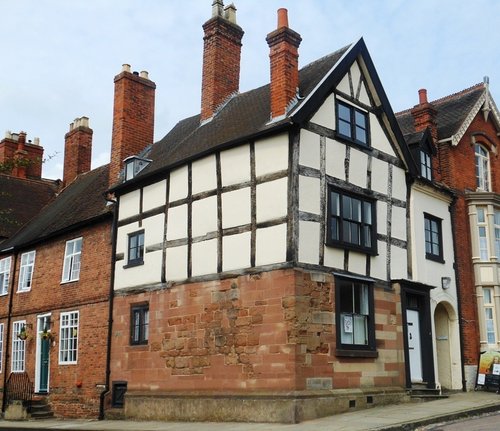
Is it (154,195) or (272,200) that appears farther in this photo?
(154,195)

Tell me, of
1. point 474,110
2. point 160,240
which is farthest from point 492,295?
point 160,240

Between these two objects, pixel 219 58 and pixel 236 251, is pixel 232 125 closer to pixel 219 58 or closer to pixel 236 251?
pixel 236 251

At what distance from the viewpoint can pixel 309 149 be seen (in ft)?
52.0

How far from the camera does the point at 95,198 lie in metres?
23.1

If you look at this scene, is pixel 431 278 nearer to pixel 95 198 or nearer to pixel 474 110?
pixel 474 110

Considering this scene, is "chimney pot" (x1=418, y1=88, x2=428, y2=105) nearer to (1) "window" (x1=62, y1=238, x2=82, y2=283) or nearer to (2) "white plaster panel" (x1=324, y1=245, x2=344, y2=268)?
(2) "white plaster panel" (x1=324, y1=245, x2=344, y2=268)

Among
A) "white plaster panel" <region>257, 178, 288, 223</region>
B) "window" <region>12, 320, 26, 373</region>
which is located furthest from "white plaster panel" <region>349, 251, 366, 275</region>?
"window" <region>12, 320, 26, 373</region>

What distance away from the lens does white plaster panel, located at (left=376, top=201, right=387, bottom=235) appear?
17.5m

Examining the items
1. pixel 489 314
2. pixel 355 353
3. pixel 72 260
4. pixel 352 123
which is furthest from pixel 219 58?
pixel 489 314

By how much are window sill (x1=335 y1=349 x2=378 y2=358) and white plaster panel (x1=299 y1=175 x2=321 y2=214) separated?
10.9 ft

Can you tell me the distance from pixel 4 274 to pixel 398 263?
53.0 ft

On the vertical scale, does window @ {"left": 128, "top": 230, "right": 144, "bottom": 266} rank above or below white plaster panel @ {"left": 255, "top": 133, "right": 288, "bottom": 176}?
below

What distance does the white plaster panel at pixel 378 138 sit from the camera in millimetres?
18047

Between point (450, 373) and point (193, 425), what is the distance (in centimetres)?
884
